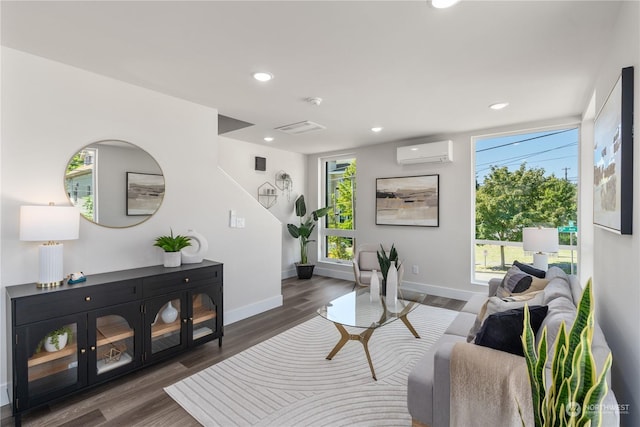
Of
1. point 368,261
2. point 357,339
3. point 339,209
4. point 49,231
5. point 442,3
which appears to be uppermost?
point 442,3

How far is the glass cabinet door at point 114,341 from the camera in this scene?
84.6 inches

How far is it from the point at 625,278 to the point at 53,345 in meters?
3.44

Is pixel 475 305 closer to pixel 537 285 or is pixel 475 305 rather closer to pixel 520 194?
pixel 537 285

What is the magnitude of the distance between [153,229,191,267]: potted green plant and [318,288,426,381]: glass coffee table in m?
1.41

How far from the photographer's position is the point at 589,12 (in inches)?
67.1

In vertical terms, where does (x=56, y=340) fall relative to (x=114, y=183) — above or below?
below

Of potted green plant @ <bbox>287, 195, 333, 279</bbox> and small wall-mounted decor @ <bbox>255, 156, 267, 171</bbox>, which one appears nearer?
small wall-mounted decor @ <bbox>255, 156, 267, 171</bbox>

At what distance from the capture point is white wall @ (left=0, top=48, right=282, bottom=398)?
6.93 feet

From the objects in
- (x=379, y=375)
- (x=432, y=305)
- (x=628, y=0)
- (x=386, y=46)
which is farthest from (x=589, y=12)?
(x=432, y=305)

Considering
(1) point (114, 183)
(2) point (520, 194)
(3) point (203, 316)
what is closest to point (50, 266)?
(1) point (114, 183)

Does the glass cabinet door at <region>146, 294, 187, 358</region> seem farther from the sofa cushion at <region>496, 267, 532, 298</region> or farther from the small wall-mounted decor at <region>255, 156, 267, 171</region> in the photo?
the small wall-mounted decor at <region>255, 156, 267, 171</region>

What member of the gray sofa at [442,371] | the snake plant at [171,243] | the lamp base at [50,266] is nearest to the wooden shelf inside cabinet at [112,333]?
the lamp base at [50,266]

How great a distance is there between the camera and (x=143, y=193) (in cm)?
278

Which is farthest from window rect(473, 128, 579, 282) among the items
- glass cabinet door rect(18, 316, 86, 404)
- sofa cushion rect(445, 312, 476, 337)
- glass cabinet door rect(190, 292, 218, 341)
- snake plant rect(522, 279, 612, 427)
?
glass cabinet door rect(18, 316, 86, 404)
